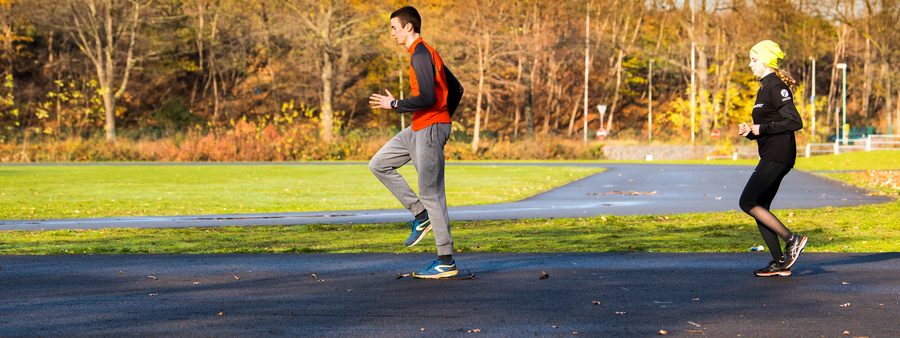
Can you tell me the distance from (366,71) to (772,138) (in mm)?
79355

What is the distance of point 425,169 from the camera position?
8867mm

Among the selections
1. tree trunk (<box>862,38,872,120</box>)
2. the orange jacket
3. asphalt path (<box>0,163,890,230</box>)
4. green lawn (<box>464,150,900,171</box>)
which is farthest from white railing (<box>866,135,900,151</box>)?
the orange jacket

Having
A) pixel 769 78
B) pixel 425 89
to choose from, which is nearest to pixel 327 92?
pixel 769 78

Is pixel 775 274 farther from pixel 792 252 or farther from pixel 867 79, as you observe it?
pixel 867 79

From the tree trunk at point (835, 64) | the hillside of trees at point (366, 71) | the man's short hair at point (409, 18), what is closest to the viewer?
the man's short hair at point (409, 18)

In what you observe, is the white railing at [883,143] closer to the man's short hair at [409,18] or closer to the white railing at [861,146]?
the white railing at [861,146]

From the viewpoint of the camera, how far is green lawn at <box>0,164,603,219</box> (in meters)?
22.5

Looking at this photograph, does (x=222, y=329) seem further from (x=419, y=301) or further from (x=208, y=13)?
(x=208, y=13)

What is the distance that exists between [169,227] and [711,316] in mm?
10392

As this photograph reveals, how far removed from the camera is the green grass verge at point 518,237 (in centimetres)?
1244

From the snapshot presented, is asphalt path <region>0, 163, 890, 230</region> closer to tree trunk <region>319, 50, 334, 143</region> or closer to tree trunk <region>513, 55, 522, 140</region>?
tree trunk <region>319, 50, 334, 143</region>

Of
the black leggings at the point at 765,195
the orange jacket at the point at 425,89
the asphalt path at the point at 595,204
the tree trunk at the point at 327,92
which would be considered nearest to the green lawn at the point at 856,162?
the asphalt path at the point at 595,204

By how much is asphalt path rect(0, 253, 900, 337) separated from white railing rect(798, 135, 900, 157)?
46985mm

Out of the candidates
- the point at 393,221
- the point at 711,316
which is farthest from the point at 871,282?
the point at 393,221
